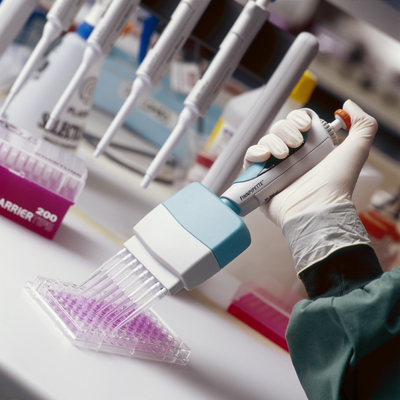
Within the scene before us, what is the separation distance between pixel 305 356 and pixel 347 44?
1788 mm

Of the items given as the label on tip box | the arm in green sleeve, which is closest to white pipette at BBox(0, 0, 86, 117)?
the label on tip box

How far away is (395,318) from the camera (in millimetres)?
399

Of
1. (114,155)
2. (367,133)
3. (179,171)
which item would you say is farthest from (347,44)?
(367,133)

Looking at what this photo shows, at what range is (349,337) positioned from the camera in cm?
39

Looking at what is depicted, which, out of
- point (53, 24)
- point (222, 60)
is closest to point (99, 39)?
point (53, 24)

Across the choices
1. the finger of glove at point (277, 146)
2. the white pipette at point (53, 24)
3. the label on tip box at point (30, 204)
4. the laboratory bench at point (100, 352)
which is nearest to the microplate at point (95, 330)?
the laboratory bench at point (100, 352)

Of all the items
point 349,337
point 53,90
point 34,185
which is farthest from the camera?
point 53,90

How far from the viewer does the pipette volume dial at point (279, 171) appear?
45 cm

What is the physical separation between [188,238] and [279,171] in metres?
0.13

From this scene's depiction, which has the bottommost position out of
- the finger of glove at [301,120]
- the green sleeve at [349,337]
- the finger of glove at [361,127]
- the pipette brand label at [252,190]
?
the green sleeve at [349,337]

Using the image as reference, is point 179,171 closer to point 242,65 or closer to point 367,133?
point 242,65

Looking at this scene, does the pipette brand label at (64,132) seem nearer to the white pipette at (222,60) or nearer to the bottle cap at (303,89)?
the white pipette at (222,60)

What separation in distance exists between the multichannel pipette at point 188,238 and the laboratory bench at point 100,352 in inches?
2.1

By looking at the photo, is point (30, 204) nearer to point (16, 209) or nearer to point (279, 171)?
point (16, 209)
